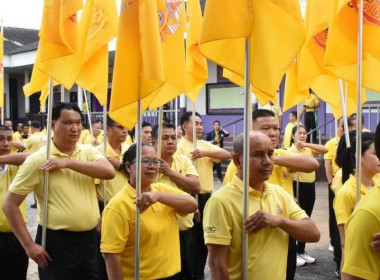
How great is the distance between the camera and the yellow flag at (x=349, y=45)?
13.0 ft

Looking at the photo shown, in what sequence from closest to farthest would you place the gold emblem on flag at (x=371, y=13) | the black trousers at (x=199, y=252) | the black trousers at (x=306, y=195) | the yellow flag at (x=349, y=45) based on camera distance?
the yellow flag at (x=349, y=45), the gold emblem on flag at (x=371, y=13), the black trousers at (x=199, y=252), the black trousers at (x=306, y=195)

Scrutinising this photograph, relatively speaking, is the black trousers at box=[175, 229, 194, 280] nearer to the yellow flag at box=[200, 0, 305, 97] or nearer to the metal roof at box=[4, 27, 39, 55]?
the yellow flag at box=[200, 0, 305, 97]

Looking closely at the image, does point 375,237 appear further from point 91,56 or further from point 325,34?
point 91,56

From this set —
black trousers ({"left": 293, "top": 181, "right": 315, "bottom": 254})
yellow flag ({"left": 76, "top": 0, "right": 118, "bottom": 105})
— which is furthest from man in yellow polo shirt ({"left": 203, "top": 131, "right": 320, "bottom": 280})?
black trousers ({"left": 293, "top": 181, "right": 315, "bottom": 254})

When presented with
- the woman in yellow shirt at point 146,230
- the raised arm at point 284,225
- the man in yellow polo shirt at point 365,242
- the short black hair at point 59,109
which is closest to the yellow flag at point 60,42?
the short black hair at point 59,109

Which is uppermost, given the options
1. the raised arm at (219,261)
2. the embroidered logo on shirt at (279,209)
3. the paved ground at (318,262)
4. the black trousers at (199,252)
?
the embroidered logo on shirt at (279,209)

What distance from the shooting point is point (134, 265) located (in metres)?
3.33

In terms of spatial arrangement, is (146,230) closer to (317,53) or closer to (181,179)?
(181,179)

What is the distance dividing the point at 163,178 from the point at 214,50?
1.80 meters

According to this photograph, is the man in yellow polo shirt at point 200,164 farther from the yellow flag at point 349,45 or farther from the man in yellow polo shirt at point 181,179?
Answer: the yellow flag at point 349,45

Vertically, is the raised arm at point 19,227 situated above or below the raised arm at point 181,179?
below

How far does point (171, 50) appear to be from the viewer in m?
4.38

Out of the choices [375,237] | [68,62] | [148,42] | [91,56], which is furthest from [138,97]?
[375,237]

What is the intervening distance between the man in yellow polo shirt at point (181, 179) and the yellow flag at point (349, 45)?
1.57 meters
